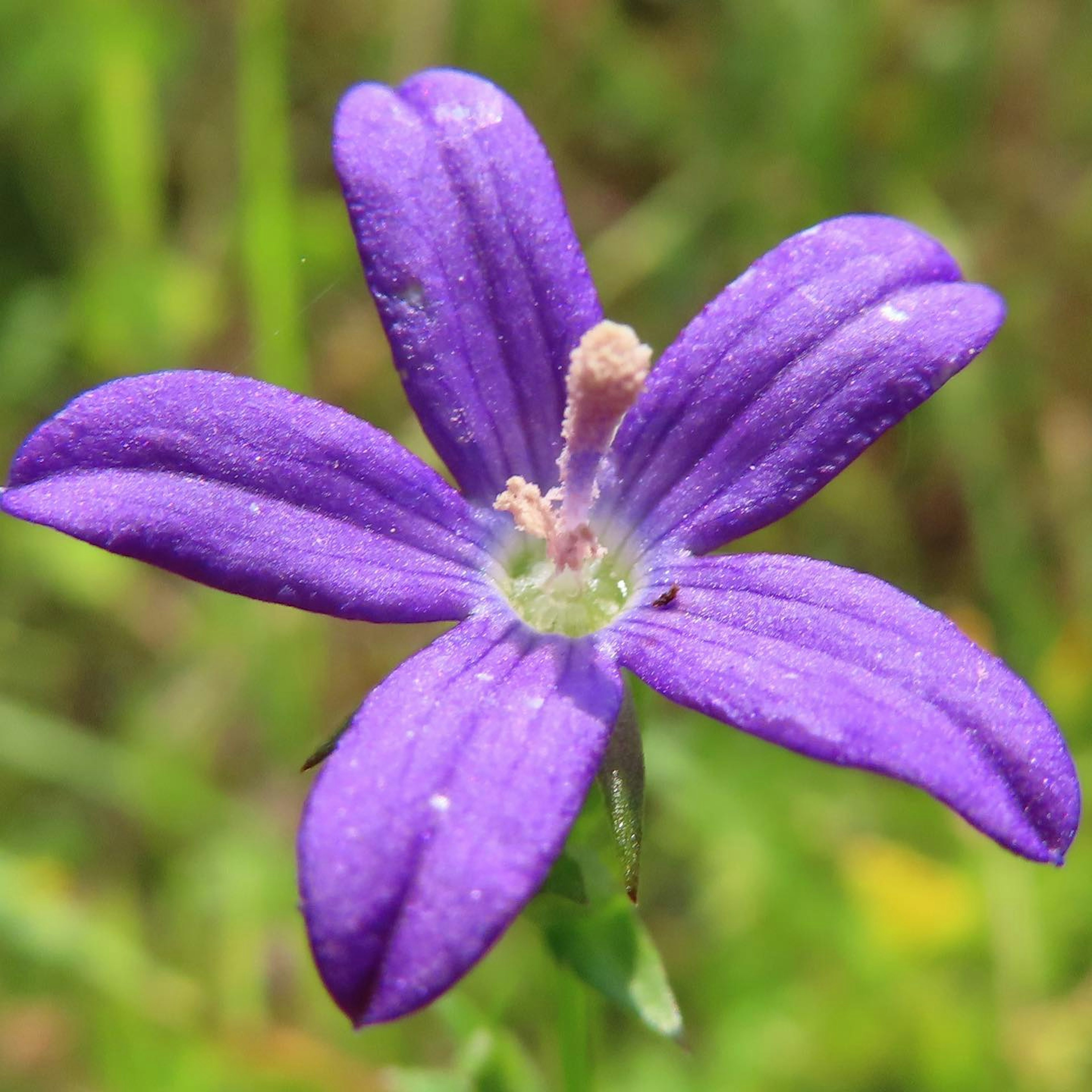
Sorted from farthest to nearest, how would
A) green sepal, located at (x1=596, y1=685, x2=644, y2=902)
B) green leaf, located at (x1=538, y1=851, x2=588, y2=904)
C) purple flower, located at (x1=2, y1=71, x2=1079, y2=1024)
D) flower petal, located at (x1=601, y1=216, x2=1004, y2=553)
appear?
flower petal, located at (x1=601, y1=216, x2=1004, y2=553)
green leaf, located at (x1=538, y1=851, x2=588, y2=904)
green sepal, located at (x1=596, y1=685, x2=644, y2=902)
purple flower, located at (x1=2, y1=71, x2=1079, y2=1024)

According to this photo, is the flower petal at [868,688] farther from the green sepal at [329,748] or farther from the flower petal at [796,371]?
the green sepal at [329,748]

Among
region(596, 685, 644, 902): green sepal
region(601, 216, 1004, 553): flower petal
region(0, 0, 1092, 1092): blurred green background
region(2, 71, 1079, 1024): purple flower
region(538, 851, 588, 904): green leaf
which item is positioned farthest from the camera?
region(0, 0, 1092, 1092): blurred green background

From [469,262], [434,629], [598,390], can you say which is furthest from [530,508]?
[434,629]

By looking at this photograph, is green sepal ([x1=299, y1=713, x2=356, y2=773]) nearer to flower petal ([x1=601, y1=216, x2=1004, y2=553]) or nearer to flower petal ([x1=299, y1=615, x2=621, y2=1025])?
flower petal ([x1=299, y1=615, x2=621, y2=1025])

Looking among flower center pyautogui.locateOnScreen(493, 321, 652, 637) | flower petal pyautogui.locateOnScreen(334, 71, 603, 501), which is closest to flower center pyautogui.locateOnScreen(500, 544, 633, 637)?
flower center pyautogui.locateOnScreen(493, 321, 652, 637)

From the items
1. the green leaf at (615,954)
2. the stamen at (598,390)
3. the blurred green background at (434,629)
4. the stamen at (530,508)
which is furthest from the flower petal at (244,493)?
the blurred green background at (434,629)

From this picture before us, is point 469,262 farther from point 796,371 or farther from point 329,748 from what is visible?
point 329,748

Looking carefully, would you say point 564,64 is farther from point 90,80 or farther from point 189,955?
point 189,955

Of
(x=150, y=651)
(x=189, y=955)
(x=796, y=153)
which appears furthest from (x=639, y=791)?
(x=796, y=153)
